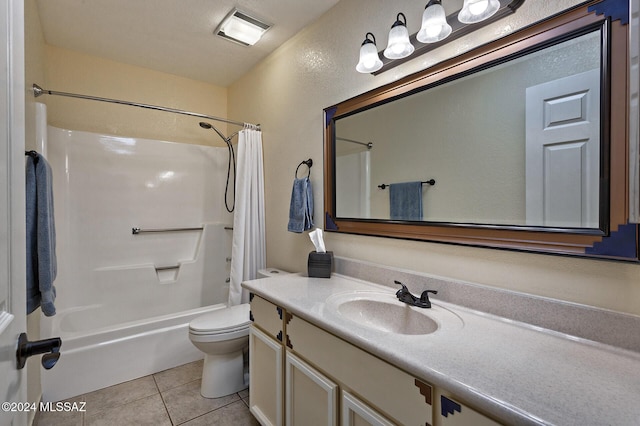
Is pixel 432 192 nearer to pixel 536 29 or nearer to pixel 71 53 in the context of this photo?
pixel 536 29

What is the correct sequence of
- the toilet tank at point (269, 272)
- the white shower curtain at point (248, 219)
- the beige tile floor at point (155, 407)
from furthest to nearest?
the white shower curtain at point (248, 219)
the toilet tank at point (269, 272)
the beige tile floor at point (155, 407)

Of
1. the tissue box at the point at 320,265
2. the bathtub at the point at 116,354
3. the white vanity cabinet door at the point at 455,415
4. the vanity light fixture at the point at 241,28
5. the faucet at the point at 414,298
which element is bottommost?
the bathtub at the point at 116,354

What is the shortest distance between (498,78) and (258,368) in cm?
174

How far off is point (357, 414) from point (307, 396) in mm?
284

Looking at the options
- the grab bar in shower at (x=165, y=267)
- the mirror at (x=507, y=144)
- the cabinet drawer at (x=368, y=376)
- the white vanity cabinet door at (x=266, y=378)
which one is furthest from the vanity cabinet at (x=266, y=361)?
the grab bar in shower at (x=165, y=267)

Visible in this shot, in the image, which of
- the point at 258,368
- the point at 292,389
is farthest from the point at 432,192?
the point at 258,368

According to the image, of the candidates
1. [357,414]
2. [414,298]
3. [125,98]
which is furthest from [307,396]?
[125,98]

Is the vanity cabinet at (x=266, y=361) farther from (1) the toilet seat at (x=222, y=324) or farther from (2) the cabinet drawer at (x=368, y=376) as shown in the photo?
(1) the toilet seat at (x=222, y=324)

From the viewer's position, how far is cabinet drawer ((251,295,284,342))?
1.34 metres

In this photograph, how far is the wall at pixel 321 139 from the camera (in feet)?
3.07

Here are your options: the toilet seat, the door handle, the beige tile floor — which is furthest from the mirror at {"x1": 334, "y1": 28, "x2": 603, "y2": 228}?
the beige tile floor

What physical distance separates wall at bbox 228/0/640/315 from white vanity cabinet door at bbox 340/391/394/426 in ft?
2.11

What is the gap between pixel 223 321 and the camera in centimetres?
186

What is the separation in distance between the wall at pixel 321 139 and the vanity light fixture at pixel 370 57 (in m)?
0.10
